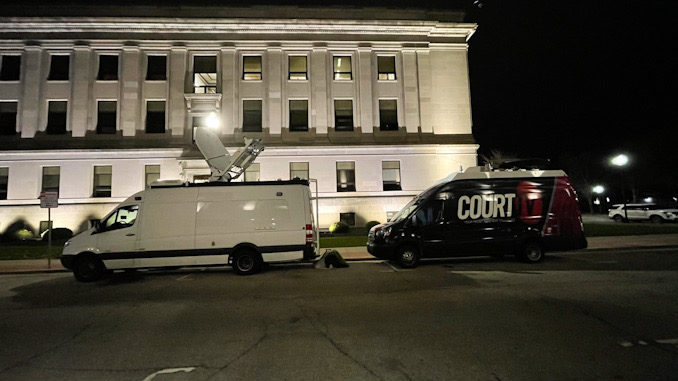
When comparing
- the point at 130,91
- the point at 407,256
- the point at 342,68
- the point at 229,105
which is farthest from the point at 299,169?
the point at 407,256

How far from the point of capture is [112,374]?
371 centimetres

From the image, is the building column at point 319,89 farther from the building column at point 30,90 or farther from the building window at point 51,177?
the building column at point 30,90

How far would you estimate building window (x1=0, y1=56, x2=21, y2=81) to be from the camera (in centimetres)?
2370

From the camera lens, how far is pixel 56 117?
77.9ft

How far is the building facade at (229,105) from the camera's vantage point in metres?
23.0

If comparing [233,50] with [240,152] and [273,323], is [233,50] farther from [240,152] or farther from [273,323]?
[273,323]

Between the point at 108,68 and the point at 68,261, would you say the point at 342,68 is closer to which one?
the point at 108,68

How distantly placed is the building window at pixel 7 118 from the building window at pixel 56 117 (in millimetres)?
2354

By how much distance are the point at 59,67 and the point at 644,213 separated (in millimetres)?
45991

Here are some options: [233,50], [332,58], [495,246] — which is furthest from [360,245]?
[233,50]

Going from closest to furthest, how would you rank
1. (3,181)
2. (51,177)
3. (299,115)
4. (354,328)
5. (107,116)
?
1. (354,328)
2. (3,181)
3. (51,177)
4. (107,116)
5. (299,115)

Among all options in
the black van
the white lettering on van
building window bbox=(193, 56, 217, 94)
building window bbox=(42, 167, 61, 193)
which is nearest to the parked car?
the black van

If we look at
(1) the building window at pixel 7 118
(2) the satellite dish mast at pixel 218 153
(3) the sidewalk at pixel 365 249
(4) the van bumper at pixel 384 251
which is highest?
(1) the building window at pixel 7 118

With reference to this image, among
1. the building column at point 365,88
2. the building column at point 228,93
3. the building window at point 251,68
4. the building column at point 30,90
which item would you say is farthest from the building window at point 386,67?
the building column at point 30,90
